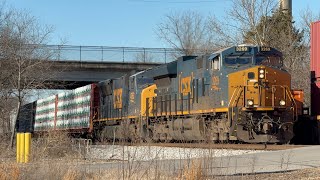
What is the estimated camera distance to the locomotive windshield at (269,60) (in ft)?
54.7

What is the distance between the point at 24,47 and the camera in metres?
22.8

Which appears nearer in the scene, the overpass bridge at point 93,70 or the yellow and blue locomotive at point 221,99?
the yellow and blue locomotive at point 221,99

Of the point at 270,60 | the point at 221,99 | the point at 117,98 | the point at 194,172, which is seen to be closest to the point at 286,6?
the point at 117,98

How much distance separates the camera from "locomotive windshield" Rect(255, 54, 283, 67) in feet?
54.7

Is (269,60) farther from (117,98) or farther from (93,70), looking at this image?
(93,70)

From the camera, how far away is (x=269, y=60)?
16875 millimetres

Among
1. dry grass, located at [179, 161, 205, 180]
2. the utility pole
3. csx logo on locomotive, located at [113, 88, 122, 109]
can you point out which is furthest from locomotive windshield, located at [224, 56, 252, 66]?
the utility pole

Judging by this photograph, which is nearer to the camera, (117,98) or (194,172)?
(194,172)

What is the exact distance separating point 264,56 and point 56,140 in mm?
8288

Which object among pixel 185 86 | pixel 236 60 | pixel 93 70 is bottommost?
pixel 185 86

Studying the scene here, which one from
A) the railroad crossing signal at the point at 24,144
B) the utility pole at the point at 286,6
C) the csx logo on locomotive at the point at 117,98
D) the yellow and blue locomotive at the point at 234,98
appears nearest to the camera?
the railroad crossing signal at the point at 24,144

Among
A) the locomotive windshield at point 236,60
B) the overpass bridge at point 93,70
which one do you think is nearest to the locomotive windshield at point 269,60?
the locomotive windshield at point 236,60

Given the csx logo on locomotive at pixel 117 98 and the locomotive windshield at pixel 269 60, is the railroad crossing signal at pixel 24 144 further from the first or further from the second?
the csx logo on locomotive at pixel 117 98

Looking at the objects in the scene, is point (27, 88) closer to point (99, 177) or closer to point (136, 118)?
point (136, 118)
